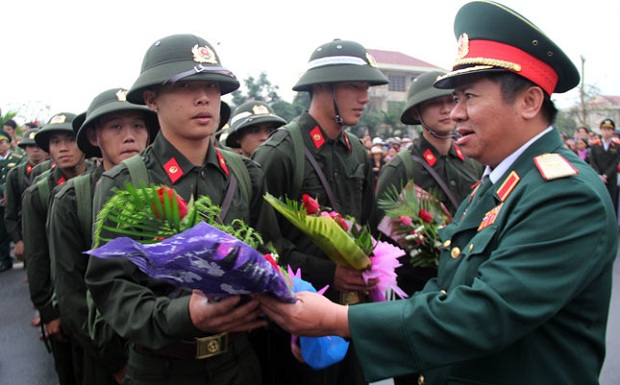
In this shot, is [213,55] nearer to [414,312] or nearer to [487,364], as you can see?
[414,312]

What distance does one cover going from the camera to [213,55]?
2709 millimetres

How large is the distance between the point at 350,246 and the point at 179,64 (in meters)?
1.26

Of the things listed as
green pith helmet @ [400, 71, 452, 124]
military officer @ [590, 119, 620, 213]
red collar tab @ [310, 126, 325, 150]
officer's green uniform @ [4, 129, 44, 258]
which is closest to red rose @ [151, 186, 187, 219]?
red collar tab @ [310, 126, 325, 150]

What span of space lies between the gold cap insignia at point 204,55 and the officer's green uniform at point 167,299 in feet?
1.49

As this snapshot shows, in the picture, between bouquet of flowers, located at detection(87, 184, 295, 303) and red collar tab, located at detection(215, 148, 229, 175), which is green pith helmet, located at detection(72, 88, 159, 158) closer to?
red collar tab, located at detection(215, 148, 229, 175)

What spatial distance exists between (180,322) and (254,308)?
1.13 feet

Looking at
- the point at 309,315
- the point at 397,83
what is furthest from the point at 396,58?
the point at 309,315

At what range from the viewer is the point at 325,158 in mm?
3775

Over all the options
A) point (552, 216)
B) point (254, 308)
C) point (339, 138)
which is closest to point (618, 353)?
point (339, 138)

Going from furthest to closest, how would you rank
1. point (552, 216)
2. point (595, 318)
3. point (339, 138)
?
point (339, 138)
point (595, 318)
point (552, 216)

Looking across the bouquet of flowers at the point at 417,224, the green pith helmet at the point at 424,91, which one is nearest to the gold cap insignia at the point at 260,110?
the green pith helmet at the point at 424,91

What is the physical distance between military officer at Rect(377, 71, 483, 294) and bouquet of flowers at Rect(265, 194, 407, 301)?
1.59 metres

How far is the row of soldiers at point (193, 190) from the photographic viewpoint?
7.43 feet

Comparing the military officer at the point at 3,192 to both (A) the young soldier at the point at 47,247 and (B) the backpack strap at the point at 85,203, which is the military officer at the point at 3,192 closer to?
(A) the young soldier at the point at 47,247
